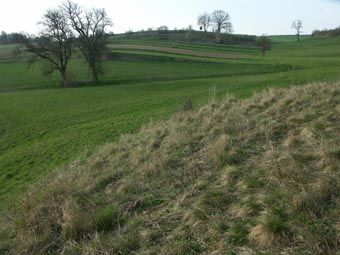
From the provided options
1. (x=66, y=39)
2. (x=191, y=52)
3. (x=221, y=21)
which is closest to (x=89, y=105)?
(x=66, y=39)

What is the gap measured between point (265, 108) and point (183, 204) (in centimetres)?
608

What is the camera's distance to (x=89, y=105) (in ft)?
110

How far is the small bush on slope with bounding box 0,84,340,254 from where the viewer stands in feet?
16.8

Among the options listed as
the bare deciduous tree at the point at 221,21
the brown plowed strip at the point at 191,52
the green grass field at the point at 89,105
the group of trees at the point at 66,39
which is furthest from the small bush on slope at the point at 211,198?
the bare deciduous tree at the point at 221,21

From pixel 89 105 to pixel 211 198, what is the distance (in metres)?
28.3

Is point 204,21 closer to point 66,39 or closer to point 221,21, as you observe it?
point 221,21

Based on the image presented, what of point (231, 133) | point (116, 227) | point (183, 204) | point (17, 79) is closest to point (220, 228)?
point (183, 204)

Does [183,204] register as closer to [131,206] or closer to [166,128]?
[131,206]

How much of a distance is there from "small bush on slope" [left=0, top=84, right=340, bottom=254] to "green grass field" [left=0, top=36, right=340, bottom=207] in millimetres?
5153

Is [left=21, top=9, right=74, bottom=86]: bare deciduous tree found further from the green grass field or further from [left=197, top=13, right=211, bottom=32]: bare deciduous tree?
[left=197, top=13, right=211, bottom=32]: bare deciduous tree

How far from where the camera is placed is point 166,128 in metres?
12.7

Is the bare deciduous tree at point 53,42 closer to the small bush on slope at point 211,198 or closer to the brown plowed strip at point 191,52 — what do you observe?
the brown plowed strip at point 191,52

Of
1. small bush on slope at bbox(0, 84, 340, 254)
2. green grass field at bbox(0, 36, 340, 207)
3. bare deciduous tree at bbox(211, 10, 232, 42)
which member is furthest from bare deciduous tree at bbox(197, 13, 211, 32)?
small bush on slope at bbox(0, 84, 340, 254)

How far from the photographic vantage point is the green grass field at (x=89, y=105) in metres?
18.1
